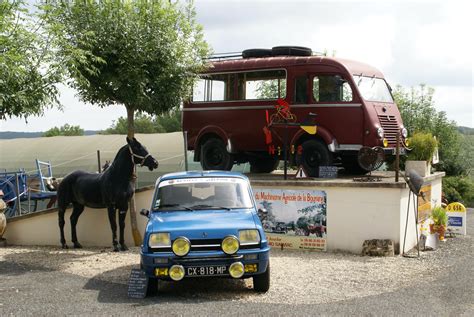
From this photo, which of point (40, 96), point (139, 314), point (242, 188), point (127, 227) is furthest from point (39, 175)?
point (139, 314)

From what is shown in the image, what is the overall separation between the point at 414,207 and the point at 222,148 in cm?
542

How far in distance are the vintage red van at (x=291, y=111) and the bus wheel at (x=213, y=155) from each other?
26 mm

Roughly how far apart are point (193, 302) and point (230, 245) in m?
0.92

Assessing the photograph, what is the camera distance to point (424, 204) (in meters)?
16.2

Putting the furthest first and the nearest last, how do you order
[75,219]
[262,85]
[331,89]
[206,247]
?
1. [262,85]
2. [75,219]
3. [331,89]
4. [206,247]

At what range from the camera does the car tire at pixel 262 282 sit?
9977 millimetres

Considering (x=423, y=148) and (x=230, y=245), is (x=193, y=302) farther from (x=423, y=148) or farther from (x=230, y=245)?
(x=423, y=148)

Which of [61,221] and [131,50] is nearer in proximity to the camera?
[131,50]

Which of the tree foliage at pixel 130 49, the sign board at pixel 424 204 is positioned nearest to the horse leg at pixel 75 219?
the tree foliage at pixel 130 49

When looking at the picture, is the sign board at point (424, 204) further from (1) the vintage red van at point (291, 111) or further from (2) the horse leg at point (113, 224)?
(2) the horse leg at point (113, 224)

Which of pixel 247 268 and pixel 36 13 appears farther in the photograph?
pixel 36 13

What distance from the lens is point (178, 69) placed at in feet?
53.0

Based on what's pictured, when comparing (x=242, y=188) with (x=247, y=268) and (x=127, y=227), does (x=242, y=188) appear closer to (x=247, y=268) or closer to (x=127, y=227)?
(x=247, y=268)

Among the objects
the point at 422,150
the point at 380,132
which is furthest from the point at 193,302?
the point at 422,150
